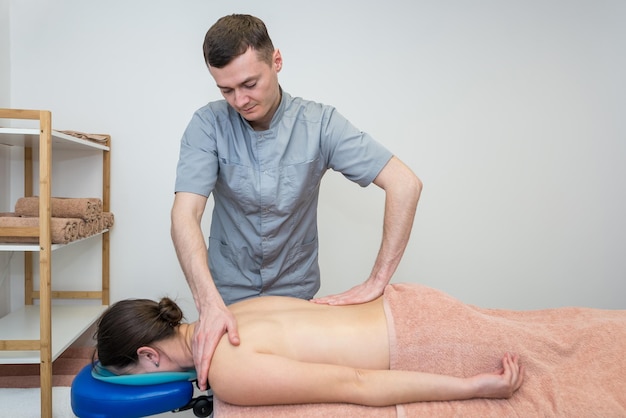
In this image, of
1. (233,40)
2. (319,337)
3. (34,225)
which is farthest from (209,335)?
(34,225)

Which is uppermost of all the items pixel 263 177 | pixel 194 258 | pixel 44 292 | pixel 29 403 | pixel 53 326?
pixel 263 177

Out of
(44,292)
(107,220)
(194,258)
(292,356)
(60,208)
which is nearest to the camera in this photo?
(292,356)

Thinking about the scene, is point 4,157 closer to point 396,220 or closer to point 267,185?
point 267,185

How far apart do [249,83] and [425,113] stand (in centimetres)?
131

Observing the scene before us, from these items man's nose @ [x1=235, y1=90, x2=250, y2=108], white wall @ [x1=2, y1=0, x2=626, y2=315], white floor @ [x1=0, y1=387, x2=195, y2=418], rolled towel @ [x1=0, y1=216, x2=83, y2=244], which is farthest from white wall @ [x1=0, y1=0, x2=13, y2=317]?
man's nose @ [x1=235, y1=90, x2=250, y2=108]

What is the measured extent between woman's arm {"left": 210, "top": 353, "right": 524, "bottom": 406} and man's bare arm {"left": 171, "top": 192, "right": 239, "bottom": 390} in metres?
0.05

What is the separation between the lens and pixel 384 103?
7.59ft

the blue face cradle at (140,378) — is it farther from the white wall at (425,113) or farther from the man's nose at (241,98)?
the white wall at (425,113)

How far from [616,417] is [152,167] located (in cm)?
193

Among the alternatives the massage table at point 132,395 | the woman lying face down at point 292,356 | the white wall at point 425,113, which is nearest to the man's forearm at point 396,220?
the woman lying face down at point 292,356

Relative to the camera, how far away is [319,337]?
1.15m

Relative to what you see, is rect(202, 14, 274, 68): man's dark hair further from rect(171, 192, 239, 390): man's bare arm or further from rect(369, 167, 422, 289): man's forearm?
rect(369, 167, 422, 289): man's forearm

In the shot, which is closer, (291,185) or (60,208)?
(291,185)

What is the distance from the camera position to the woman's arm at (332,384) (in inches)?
40.1
